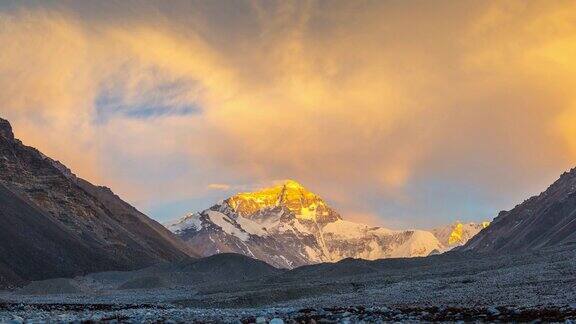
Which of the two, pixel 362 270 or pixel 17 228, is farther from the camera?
pixel 17 228

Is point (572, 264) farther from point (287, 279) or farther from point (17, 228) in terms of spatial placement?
point (17, 228)

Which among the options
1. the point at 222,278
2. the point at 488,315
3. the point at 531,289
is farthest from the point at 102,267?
→ the point at 488,315

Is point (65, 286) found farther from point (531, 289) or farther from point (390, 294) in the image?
point (531, 289)

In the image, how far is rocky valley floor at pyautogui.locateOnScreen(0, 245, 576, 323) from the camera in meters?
32.9

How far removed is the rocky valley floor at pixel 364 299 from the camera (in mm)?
32875

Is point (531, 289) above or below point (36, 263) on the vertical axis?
below

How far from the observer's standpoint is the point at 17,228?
173000 mm

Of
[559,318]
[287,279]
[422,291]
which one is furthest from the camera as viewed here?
[287,279]

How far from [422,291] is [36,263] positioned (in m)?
126

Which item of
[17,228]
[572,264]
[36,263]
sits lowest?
[572,264]

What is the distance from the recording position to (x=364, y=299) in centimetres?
6141

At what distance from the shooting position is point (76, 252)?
18950 centimetres

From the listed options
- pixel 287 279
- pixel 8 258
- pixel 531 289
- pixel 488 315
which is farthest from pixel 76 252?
pixel 488 315

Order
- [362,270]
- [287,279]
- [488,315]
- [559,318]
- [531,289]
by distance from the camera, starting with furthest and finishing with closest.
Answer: [362,270], [287,279], [531,289], [488,315], [559,318]
